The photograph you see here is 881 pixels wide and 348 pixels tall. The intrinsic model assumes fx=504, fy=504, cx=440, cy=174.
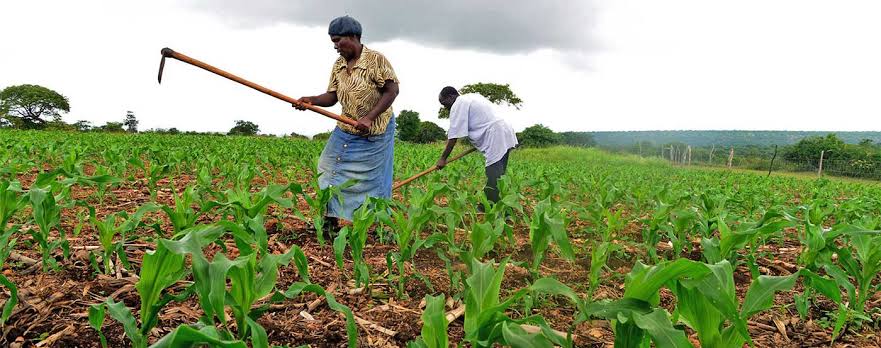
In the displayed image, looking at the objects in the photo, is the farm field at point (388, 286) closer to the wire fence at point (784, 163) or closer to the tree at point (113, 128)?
the wire fence at point (784, 163)

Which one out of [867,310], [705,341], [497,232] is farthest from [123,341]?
[867,310]

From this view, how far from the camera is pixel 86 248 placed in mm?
3012

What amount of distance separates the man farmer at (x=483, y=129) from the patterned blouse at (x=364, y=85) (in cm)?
159

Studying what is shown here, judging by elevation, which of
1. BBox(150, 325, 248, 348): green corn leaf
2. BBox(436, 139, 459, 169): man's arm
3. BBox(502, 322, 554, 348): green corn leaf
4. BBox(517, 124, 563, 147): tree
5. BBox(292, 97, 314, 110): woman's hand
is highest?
BBox(292, 97, 314, 110): woman's hand

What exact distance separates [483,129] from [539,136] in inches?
1943

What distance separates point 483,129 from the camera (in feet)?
18.4

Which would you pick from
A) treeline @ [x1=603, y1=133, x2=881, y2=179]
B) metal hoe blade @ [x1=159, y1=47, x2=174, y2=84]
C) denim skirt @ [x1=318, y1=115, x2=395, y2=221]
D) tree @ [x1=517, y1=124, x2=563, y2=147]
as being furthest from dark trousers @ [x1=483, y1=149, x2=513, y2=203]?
tree @ [x1=517, y1=124, x2=563, y2=147]

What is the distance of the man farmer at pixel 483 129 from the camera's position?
18.2ft

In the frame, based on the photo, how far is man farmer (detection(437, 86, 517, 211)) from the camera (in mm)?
5551

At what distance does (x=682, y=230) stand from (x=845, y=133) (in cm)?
13892

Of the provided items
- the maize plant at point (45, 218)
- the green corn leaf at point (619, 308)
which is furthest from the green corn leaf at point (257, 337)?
the maize plant at point (45, 218)

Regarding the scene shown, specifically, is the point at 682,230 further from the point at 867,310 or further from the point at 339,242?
the point at 339,242

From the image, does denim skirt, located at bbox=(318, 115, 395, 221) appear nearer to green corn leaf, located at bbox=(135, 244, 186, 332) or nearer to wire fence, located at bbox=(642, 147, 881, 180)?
green corn leaf, located at bbox=(135, 244, 186, 332)

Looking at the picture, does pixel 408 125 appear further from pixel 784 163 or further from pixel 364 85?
pixel 364 85
